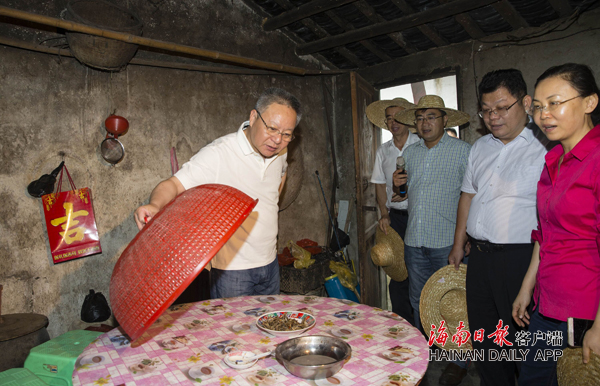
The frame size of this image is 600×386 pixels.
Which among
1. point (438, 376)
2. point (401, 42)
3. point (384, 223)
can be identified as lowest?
point (438, 376)

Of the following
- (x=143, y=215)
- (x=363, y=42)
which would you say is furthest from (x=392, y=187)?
(x=143, y=215)

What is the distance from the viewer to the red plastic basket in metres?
1.04

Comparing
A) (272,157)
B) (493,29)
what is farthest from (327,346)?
(493,29)

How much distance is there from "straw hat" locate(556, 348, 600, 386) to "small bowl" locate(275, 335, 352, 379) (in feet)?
2.62

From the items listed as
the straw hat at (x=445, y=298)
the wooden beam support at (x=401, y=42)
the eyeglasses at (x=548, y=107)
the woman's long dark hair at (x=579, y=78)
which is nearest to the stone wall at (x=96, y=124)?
the wooden beam support at (x=401, y=42)

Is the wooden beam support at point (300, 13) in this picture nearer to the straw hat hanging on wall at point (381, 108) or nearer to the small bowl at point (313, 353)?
the straw hat hanging on wall at point (381, 108)

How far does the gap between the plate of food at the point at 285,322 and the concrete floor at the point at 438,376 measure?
1755 mm

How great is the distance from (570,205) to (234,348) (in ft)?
4.59

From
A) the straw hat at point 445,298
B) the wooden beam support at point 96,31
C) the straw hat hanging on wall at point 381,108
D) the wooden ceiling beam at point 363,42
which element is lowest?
the straw hat at point 445,298

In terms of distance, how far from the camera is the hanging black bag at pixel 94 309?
10.7 ft

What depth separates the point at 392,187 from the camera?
389 cm

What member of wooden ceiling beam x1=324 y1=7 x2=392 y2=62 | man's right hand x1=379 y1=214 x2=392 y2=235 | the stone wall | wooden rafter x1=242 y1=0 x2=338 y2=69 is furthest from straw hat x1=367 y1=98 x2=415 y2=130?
wooden rafter x1=242 y1=0 x2=338 y2=69

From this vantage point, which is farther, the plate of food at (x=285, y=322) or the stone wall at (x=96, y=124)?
the stone wall at (x=96, y=124)

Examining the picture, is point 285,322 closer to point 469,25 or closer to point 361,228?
point 361,228
